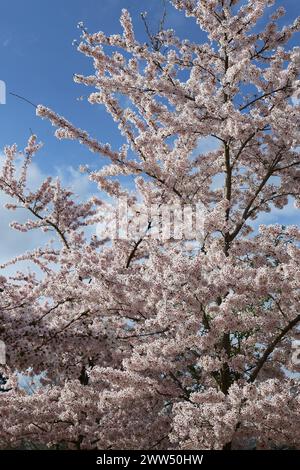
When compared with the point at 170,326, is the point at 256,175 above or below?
above

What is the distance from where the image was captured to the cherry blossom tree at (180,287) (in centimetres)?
801

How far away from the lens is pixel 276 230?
9562 mm

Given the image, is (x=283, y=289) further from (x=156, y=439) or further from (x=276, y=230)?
(x=156, y=439)

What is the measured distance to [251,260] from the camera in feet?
32.3

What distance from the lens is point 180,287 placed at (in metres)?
8.53

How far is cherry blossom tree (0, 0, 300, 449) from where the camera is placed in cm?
801
